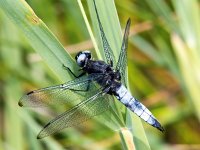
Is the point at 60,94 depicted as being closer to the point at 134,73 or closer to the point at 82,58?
the point at 82,58

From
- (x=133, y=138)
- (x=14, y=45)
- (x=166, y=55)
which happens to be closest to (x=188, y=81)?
(x=166, y=55)

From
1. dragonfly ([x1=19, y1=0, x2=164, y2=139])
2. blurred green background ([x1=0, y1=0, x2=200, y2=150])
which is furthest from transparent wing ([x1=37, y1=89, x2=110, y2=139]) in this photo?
blurred green background ([x1=0, y1=0, x2=200, y2=150])

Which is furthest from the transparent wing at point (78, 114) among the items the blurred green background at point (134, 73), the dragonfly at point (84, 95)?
the blurred green background at point (134, 73)

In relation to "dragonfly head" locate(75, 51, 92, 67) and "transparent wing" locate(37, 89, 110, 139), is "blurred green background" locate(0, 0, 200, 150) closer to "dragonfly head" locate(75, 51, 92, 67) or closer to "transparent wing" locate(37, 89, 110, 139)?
"dragonfly head" locate(75, 51, 92, 67)

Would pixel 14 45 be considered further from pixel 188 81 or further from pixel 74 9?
pixel 188 81

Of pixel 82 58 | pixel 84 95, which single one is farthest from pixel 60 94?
pixel 82 58
